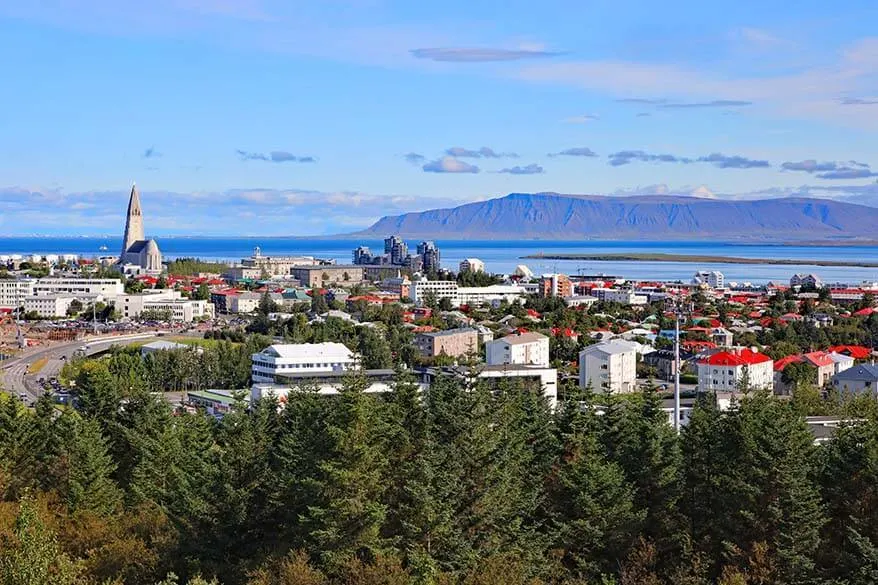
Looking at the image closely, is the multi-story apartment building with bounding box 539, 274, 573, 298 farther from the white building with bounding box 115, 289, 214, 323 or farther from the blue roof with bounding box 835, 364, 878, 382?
the blue roof with bounding box 835, 364, 878, 382

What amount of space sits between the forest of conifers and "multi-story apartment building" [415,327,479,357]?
71.9ft

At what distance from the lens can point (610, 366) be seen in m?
27.0

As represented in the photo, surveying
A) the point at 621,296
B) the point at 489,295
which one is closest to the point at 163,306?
the point at 489,295

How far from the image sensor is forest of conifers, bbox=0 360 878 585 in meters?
8.69

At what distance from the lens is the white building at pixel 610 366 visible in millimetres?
26953

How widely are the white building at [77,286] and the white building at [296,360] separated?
87.8ft

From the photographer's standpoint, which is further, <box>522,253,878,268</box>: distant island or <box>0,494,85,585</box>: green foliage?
<box>522,253,878,268</box>: distant island

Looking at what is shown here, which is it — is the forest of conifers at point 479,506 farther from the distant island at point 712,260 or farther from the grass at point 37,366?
the distant island at point 712,260

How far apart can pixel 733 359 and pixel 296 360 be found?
10.1 metres

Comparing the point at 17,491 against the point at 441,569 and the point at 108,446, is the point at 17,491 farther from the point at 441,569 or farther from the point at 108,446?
the point at 441,569

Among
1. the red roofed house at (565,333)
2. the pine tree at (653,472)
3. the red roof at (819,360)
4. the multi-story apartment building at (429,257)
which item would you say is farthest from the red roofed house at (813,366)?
the multi-story apartment building at (429,257)

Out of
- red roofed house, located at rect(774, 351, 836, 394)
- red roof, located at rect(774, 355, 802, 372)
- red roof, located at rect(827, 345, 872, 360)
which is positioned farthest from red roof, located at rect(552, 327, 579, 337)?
red roof, located at rect(827, 345, 872, 360)

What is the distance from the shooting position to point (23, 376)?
2880cm

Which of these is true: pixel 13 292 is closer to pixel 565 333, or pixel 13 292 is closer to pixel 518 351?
pixel 565 333
